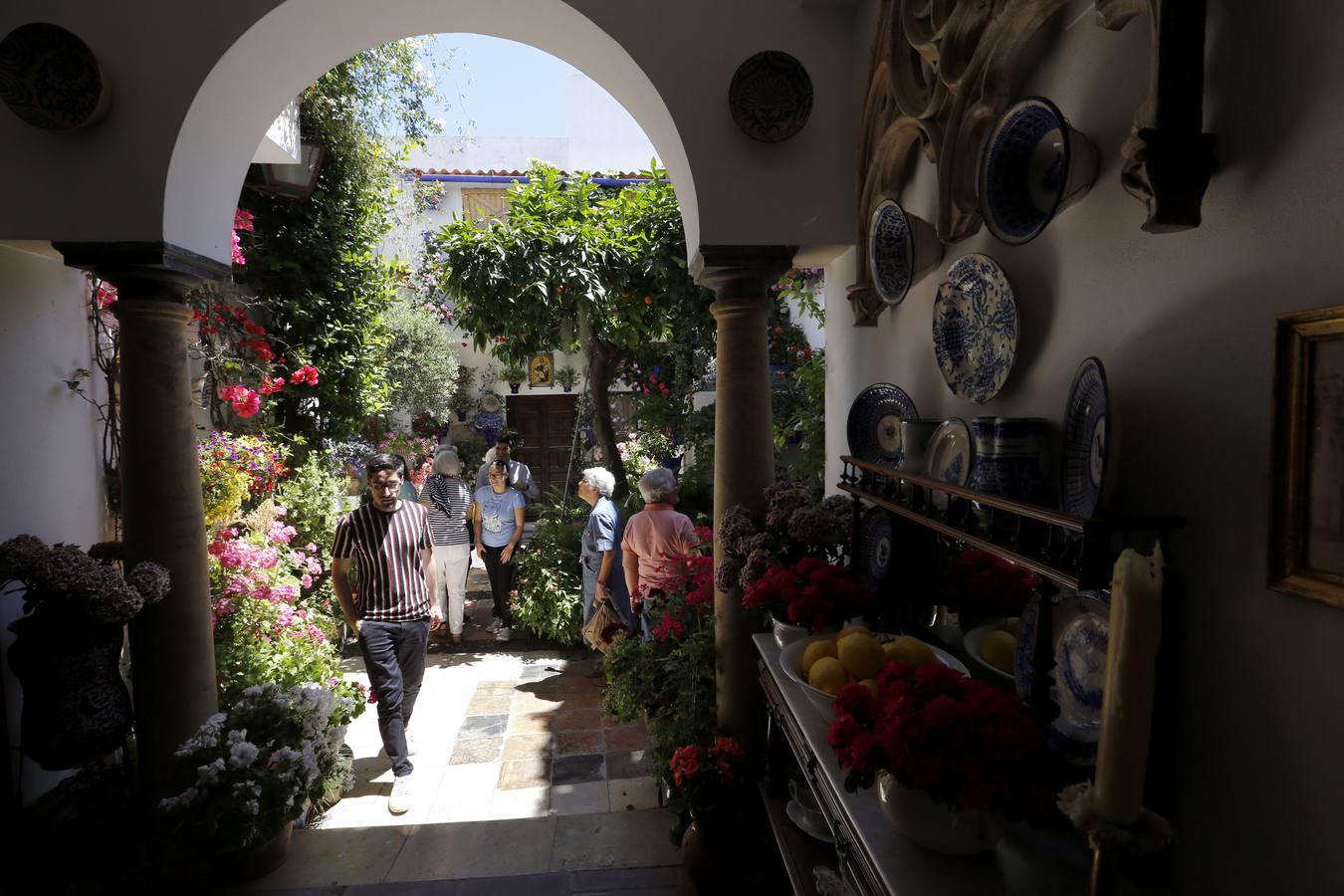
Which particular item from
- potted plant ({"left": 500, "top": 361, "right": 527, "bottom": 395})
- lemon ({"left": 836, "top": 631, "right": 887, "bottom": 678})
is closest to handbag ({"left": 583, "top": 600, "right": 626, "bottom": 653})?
lemon ({"left": 836, "top": 631, "right": 887, "bottom": 678})

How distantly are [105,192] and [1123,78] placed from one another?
328 cm

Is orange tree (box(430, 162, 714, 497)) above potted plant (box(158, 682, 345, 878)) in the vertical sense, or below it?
above

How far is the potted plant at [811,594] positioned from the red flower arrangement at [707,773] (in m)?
0.79

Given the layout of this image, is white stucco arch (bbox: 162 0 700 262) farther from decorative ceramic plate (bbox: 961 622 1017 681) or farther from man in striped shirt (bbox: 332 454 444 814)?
decorative ceramic plate (bbox: 961 622 1017 681)

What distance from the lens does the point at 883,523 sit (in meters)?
2.34

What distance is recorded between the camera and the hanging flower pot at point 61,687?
2689 mm

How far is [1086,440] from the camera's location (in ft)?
4.57

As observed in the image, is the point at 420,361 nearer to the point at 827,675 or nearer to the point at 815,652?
the point at 815,652

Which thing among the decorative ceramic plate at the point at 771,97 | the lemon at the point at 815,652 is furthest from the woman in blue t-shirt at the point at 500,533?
the lemon at the point at 815,652

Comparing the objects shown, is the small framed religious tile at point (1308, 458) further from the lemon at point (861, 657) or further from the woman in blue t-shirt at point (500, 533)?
the woman in blue t-shirt at point (500, 533)

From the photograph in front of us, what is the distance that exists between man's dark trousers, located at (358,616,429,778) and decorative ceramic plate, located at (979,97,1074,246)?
329 cm

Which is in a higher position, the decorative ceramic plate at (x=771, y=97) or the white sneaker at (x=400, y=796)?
the decorative ceramic plate at (x=771, y=97)

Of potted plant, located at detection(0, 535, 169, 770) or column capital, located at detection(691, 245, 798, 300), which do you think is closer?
potted plant, located at detection(0, 535, 169, 770)

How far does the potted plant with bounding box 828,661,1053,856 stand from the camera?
1213mm
